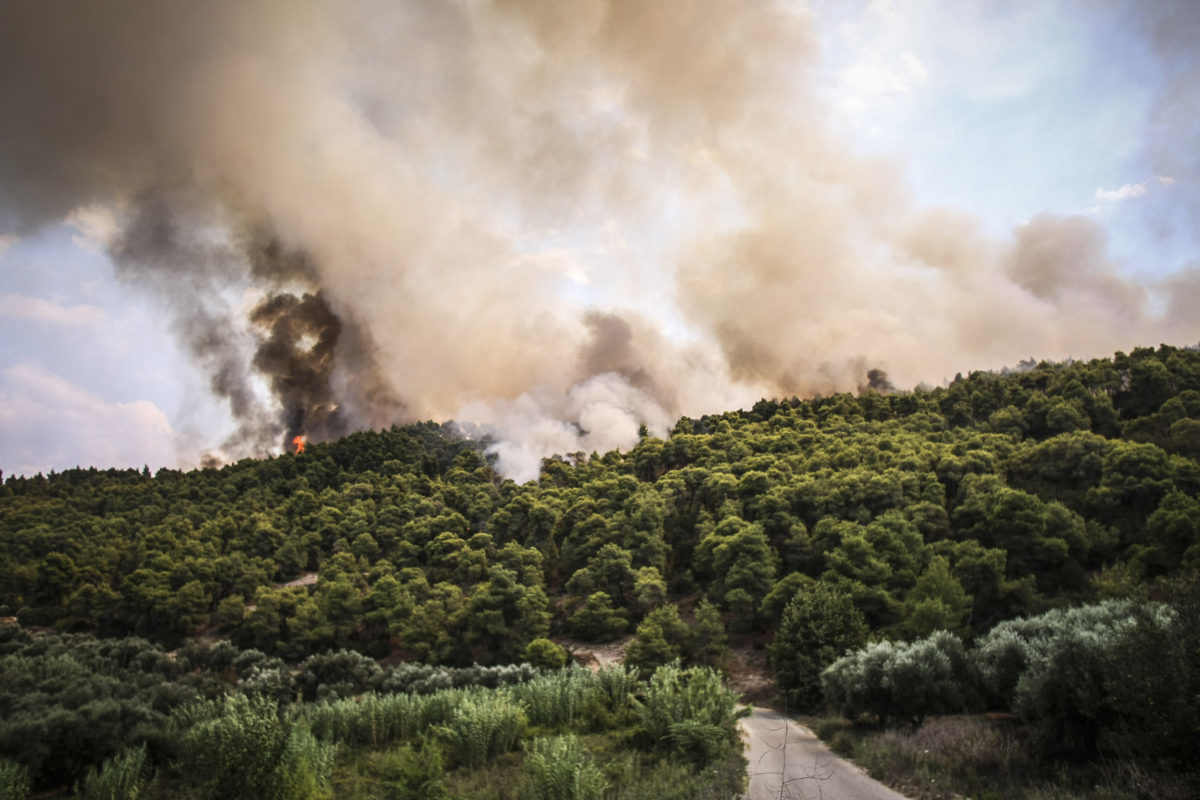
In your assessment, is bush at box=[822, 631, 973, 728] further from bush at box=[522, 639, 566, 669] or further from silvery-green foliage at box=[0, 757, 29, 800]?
bush at box=[522, 639, 566, 669]

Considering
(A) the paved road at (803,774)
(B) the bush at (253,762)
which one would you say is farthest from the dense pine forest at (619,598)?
(A) the paved road at (803,774)

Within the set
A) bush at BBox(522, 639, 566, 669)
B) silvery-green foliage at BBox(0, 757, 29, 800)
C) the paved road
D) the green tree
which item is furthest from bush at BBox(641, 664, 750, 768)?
bush at BBox(522, 639, 566, 669)

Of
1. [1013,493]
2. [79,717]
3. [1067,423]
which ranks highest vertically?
[1067,423]

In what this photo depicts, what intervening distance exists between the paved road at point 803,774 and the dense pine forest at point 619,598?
1.20m

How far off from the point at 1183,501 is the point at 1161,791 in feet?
163

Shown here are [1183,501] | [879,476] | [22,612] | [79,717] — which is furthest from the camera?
[22,612]

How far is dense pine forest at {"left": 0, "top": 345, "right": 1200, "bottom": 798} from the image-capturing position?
541 inches

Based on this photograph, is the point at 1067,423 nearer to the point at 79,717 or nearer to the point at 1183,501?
the point at 1183,501

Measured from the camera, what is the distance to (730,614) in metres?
59.9

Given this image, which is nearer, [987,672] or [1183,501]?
[987,672]

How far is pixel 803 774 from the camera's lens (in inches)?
653

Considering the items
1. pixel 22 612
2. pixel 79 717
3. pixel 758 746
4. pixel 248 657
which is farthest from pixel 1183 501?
pixel 22 612

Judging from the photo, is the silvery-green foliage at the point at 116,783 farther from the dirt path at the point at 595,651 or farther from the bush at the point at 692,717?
the dirt path at the point at 595,651

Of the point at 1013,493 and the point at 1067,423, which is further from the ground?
the point at 1067,423
